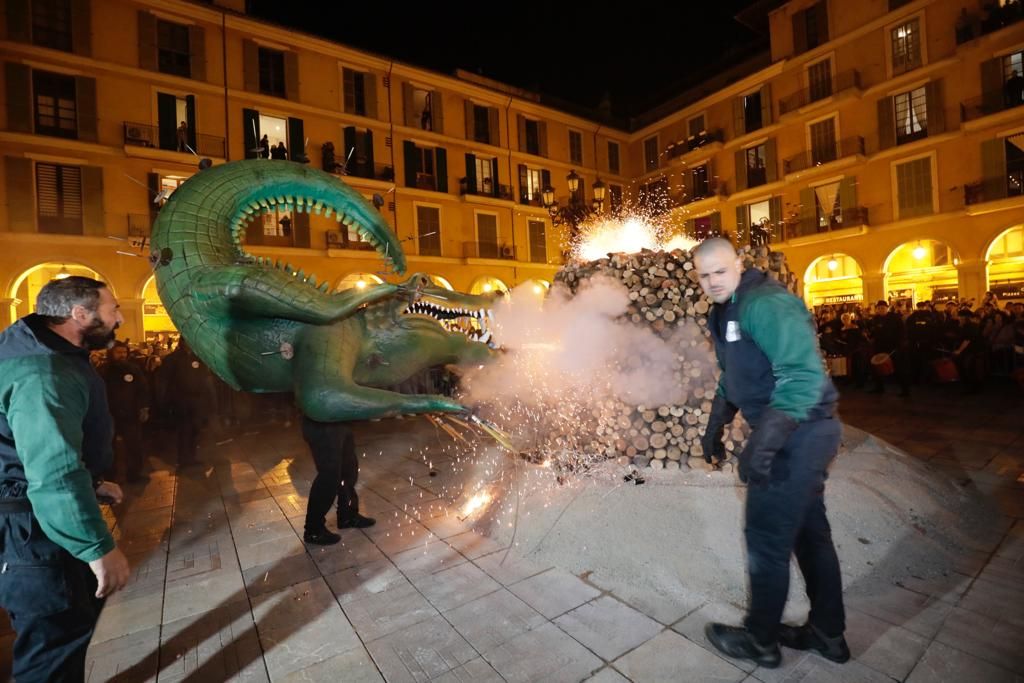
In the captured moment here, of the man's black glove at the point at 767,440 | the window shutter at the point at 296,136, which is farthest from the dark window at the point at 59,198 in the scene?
the man's black glove at the point at 767,440

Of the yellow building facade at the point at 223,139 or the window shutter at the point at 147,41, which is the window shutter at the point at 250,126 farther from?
the window shutter at the point at 147,41

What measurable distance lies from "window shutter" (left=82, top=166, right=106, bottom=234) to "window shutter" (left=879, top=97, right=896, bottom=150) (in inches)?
1152

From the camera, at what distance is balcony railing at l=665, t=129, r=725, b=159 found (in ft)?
85.2

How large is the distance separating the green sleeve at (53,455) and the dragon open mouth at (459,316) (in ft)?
8.50

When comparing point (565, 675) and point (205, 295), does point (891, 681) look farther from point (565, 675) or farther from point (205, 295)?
point (205, 295)

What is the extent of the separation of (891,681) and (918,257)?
23.0 m

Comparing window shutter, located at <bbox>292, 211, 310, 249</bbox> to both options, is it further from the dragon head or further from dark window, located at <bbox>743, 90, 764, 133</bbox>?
dark window, located at <bbox>743, 90, 764, 133</bbox>

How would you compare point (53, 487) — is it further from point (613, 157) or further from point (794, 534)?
point (613, 157)

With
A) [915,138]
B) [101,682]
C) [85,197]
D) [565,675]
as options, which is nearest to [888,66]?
[915,138]

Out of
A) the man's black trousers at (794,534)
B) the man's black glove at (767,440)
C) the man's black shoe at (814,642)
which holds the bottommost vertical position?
the man's black shoe at (814,642)

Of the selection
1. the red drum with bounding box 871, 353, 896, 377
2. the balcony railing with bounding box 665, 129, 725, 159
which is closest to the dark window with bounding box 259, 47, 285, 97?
the balcony railing with bounding box 665, 129, 725, 159

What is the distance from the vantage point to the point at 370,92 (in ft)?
74.7

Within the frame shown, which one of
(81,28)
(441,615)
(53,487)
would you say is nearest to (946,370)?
(441,615)

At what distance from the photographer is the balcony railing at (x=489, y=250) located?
24.9m
